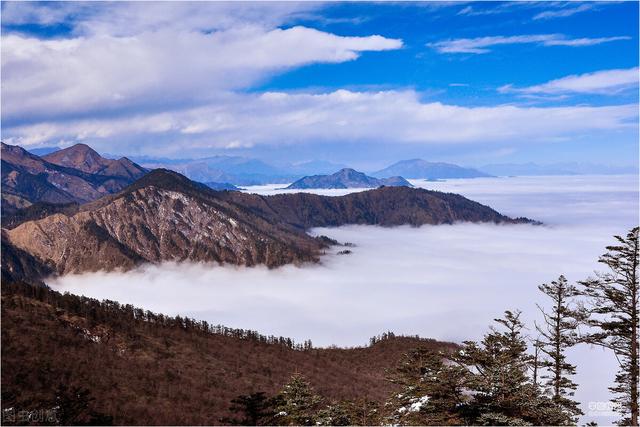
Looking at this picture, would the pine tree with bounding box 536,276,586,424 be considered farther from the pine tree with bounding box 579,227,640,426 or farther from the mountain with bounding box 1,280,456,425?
the mountain with bounding box 1,280,456,425

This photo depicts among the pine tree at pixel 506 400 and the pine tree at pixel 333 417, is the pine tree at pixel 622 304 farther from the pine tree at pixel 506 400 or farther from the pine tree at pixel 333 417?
the pine tree at pixel 333 417

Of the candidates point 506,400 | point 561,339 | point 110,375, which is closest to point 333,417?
point 506,400

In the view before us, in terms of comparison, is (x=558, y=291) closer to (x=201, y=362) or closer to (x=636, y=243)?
(x=636, y=243)

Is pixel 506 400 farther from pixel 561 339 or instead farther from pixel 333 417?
pixel 333 417

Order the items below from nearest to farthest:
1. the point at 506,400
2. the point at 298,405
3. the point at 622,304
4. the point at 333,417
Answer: the point at 622,304, the point at 506,400, the point at 333,417, the point at 298,405

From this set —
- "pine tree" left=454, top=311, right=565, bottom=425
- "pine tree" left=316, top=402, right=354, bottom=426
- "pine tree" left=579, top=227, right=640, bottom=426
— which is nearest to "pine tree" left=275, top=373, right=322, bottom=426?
"pine tree" left=316, top=402, right=354, bottom=426

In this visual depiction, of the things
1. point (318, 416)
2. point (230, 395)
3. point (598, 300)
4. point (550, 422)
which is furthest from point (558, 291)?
point (230, 395)

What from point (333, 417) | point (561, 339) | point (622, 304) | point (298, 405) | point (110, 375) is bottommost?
point (110, 375)

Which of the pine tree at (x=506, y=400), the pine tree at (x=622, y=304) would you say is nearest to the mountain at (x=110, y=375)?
the pine tree at (x=506, y=400)
